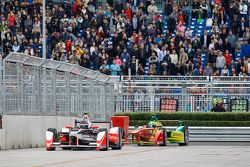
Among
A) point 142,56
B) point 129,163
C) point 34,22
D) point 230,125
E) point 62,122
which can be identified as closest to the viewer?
point 129,163

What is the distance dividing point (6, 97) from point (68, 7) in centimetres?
2842

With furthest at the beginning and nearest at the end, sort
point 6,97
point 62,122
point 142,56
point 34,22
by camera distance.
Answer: point 34,22, point 142,56, point 62,122, point 6,97

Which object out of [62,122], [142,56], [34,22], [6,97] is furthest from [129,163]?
[34,22]

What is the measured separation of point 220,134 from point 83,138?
13.8 meters

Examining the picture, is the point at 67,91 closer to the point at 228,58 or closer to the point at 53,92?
the point at 53,92

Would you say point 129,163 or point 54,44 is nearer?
point 129,163

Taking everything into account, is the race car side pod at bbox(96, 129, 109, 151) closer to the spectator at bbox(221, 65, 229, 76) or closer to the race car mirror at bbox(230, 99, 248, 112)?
the race car mirror at bbox(230, 99, 248, 112)

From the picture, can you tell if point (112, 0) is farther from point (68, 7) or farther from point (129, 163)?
point (129, 163)

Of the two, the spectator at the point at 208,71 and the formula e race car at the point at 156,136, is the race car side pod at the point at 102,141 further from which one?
the spectator at the point at 208,71

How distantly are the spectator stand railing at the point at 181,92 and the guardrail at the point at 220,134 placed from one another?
7.06ft

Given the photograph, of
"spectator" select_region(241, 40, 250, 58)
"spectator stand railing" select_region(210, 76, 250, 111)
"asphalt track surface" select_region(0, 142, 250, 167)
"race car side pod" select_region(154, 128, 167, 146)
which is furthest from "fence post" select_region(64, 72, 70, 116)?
"spectator" select_region(241, 40, 250, 58)

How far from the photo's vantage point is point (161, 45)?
5525 centimetres

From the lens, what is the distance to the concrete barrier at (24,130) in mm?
32375

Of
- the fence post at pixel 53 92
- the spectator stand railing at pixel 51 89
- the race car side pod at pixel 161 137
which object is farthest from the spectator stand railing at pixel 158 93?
the fence post at pixel 53 92
